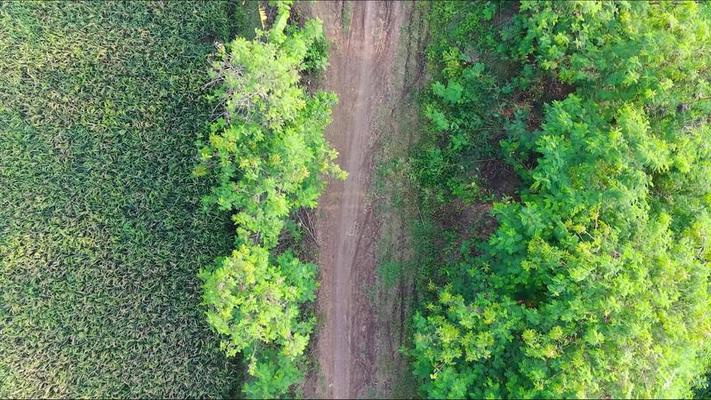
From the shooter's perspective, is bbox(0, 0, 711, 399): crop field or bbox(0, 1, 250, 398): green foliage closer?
bbox(0, 0, 711, 399): crop field

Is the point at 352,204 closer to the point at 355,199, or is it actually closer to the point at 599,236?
the point at 355,199

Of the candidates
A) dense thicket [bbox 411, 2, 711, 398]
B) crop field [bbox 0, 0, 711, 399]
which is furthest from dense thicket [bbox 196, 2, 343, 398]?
dense thicket [bbox 411, 2, 711, 398]

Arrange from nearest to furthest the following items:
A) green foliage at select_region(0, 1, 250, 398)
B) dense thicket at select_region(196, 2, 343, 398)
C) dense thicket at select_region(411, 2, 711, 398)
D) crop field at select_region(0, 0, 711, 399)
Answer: dense thicket at select_region(411, 2, 711, 398) → crop field at select_region(0, 0, 711, 399) → dense thicket at select_region(196, 2, 343, 398) → green foliage at select_region(0, 1, 250, 398)

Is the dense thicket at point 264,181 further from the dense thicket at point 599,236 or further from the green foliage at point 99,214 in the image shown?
the dense thicket at point 599,236

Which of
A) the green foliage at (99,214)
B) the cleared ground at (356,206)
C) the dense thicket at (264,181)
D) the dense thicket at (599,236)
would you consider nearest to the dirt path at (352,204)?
the cleared ground at (356,206)

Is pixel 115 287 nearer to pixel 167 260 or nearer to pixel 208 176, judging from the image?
pixel 167 260

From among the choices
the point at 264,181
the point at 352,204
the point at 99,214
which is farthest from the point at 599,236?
the point at 99,214

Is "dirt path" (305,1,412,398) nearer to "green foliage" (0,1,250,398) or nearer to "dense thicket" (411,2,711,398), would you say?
"dense thicket" (411,2,711,398)

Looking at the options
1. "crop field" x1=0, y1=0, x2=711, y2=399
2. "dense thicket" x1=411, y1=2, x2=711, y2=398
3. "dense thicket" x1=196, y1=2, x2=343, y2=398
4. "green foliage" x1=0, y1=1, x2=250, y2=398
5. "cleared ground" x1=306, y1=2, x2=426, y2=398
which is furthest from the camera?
"cleared ground" x1=306, y1=2, x2=426, y2=398
